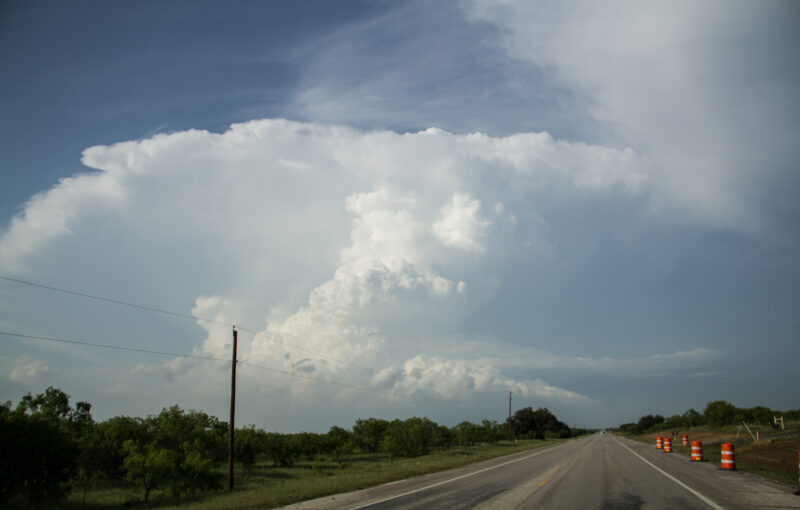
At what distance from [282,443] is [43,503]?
3730cm

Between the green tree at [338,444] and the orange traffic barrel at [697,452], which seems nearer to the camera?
the orange traffic barrel at [697,452]

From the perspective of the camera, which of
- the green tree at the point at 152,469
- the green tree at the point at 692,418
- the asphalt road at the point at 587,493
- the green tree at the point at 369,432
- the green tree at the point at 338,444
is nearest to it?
the asphalt road at the point at 587,493

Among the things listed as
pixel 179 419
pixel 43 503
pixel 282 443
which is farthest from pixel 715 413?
pixel 43 503

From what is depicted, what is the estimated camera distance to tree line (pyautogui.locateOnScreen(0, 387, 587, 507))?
22.6m

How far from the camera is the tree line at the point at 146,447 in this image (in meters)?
22.6

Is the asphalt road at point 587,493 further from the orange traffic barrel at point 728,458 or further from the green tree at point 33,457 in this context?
the green tree at point 33,457

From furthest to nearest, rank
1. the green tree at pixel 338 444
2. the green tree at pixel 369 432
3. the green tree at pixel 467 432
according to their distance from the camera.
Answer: the green tree at pixel 467 432 < the green tree at pixel 369 432 < the green tree at pixel 338 444

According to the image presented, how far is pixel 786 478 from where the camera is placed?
18188mm

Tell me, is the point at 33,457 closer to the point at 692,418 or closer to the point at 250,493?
the point at 250,493

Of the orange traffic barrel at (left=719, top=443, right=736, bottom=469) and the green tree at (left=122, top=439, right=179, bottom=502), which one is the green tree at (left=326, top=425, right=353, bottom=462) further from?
the orange traffic barrel at (left=719, top=443, right=736, bottom=469)

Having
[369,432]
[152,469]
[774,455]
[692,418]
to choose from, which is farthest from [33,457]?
[692,418]

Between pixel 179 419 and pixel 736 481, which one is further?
pixel 179 419

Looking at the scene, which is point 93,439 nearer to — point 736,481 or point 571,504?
point 571,504

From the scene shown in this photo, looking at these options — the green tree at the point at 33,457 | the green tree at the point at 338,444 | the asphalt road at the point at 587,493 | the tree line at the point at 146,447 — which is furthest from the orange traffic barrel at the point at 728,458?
the green tree at the point at 338,444
